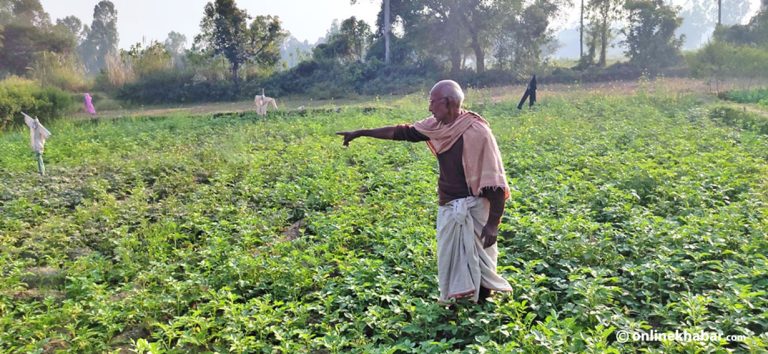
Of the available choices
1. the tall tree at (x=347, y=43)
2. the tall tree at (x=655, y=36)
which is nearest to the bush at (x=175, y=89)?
the tall tree at (x=347, y=43)

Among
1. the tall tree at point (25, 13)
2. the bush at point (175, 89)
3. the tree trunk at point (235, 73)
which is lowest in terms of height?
the bush at point (175, 89)

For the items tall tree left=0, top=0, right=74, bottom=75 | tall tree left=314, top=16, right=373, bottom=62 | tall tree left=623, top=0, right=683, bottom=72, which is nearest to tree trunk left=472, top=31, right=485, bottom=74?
tall tree left=314, top=16, right=373, bottom=62

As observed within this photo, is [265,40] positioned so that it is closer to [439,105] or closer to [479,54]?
[479,54]

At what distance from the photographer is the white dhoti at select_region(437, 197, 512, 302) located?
3.49 metres

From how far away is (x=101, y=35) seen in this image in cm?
4953

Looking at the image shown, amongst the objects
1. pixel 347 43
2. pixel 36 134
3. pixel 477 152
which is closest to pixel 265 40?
pixel 347 43

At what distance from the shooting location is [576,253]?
14.0ft

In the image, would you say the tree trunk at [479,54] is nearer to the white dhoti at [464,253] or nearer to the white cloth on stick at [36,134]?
the white cloth on stick at [36,134]

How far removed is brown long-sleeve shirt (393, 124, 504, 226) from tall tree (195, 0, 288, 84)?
23926mm

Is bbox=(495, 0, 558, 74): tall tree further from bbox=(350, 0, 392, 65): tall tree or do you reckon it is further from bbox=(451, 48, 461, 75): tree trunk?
bbox=(350, 0, 392, 65): tall tree

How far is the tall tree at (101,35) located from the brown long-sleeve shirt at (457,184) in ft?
173

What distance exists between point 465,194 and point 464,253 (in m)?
0.41

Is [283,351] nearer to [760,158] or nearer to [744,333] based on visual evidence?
[744,333]

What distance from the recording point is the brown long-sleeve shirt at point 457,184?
11.1ft
